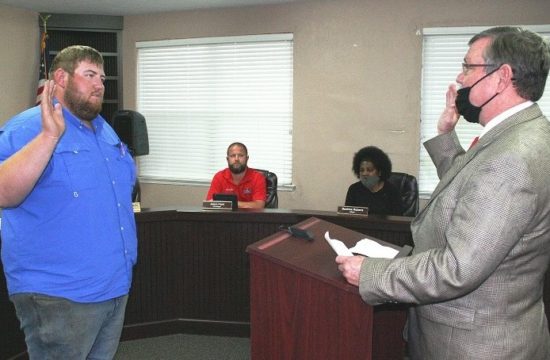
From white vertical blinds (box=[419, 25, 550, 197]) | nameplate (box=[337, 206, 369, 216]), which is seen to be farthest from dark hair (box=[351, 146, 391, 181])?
white vertical blinds (box=[419, 25, 550, 197])

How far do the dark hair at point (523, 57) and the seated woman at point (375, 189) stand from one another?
2.40m

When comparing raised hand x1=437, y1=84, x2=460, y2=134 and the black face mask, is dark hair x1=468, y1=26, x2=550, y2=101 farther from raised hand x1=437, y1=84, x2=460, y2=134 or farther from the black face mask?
raised hand x1=437, y1=84, x2=460, y2=134

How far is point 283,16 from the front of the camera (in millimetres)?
4996

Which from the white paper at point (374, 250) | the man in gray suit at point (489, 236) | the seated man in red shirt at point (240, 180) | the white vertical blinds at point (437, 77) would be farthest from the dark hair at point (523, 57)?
the white vertical blinds at point (437, 77)

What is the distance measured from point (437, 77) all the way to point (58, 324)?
13.2 ft

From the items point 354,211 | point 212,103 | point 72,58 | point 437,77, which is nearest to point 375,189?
point 354,211

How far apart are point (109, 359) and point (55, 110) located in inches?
37.1

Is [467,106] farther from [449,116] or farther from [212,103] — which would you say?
[212,103]

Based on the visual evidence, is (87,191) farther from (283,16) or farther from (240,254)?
(283,16)

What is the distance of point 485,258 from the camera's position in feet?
3.73

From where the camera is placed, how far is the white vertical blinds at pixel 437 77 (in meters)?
4.52

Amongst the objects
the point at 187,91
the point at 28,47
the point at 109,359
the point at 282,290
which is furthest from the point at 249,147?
Result: the point at 282,290

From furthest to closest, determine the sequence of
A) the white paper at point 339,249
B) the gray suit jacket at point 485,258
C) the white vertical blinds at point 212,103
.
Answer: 1. the white vertical blinds at point 212,103
2. the white paper at point 339,249
3. the gray suit jacket at point 485,258

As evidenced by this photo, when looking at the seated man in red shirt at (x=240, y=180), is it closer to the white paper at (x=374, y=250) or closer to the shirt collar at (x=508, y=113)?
the white paper at (x=374, y=250)
